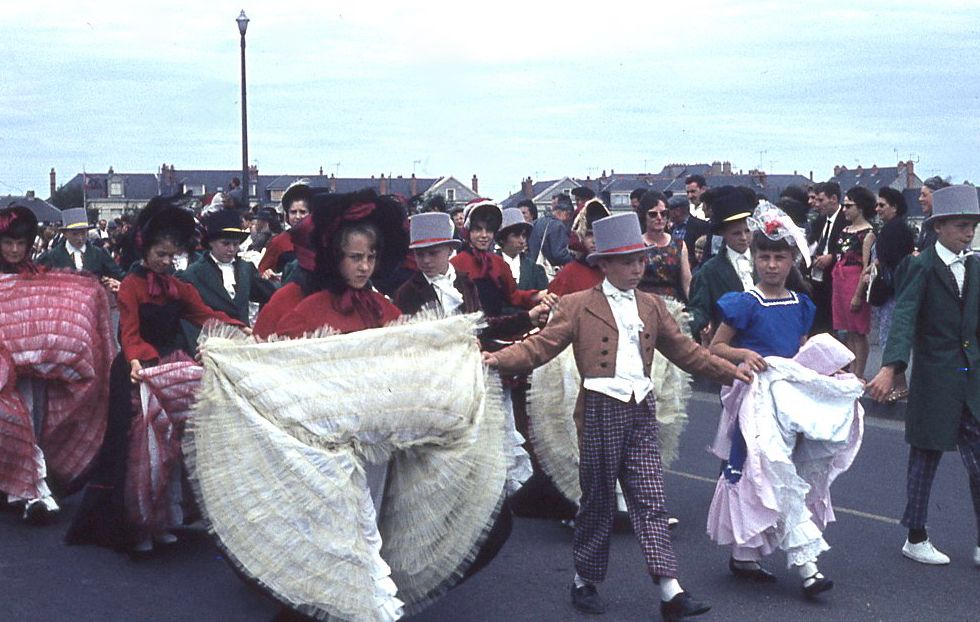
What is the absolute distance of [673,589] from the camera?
19.2ft

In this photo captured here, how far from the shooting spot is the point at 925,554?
6.99 metres

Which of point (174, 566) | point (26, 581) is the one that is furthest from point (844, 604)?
point (26, 581)

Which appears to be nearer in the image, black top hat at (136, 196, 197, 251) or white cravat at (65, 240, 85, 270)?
black top hat at (136, 196, 197, 251)

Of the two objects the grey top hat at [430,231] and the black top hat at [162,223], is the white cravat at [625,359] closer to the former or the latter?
the grey top hat at [430,231]

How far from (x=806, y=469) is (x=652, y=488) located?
3.14 ft

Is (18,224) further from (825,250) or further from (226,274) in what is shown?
(825,250)

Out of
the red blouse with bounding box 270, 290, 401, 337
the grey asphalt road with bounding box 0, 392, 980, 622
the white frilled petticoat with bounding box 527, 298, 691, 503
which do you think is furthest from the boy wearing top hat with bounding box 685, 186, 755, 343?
the red blouse with bounding box 270, 290, 401, 337

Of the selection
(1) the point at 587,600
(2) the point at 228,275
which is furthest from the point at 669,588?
(2) the point at 228,275

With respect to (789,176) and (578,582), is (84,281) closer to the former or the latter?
(578,582)

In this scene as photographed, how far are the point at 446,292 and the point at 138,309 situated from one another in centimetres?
175

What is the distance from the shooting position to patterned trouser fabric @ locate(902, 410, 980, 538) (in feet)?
22.7

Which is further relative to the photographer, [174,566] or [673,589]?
[174,566]

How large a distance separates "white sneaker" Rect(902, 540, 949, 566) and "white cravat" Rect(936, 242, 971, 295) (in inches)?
52.5

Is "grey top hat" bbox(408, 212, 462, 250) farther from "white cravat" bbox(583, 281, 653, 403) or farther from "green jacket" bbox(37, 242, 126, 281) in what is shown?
"green jacket" bbox(37, 242, 126, 281)
